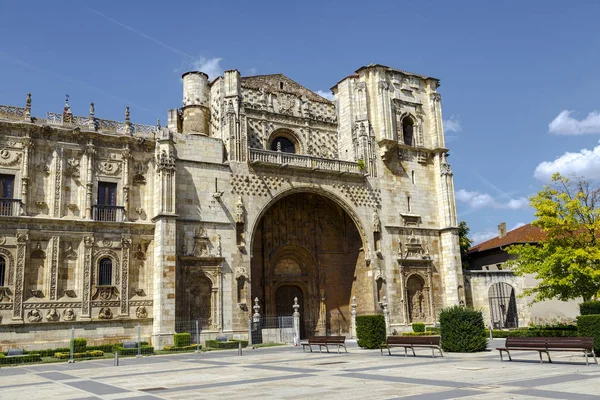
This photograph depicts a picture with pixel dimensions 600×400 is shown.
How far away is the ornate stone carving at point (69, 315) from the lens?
94.5 feet

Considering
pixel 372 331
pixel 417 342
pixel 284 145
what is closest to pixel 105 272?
pixel 372 331

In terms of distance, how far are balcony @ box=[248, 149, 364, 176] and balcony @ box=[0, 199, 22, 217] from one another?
40.2 feet

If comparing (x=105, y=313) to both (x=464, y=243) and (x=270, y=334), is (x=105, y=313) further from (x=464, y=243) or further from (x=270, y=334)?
(x=464, y=243)

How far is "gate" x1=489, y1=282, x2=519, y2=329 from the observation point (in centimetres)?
4059

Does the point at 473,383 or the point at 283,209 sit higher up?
the point at 283,209

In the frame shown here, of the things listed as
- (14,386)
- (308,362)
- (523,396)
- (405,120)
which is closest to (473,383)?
(523,396)

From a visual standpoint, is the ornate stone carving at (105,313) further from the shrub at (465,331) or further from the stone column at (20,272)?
the shrub at (465,331)

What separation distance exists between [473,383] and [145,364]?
12834mm

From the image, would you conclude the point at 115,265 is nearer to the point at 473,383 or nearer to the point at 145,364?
the point at 145,364

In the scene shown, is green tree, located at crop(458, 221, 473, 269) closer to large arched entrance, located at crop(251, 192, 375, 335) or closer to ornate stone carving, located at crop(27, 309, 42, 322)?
large arched entrance, located at crop(251, 192, 375, 335)

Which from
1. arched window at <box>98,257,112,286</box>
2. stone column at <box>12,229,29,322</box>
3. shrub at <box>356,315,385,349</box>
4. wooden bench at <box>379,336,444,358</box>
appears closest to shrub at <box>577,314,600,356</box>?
wooden bench at <box>379,336,444,358</box>

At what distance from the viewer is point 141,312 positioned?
30.6 m

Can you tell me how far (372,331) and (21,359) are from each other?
1439 centimetres

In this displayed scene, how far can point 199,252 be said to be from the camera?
104ft
